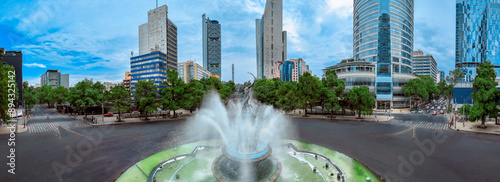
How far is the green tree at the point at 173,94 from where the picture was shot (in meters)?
38.6

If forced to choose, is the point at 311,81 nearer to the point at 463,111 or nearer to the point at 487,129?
the point at 463,111

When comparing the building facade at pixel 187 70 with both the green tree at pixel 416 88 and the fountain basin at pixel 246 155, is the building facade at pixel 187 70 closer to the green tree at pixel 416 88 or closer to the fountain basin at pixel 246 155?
the green tree at pixel 416 88

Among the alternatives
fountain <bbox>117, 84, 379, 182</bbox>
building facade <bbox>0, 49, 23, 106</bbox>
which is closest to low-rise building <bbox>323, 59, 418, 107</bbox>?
fountain <bbox>117, 84, 379, 182</bbox>

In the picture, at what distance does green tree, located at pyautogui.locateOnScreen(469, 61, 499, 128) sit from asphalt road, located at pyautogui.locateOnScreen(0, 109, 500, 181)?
412 centimetres

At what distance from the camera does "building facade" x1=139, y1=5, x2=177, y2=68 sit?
106000 mm

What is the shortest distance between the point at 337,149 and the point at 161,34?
11186 cm

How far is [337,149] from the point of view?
19125 mm

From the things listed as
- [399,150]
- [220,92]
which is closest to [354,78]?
[220,92]

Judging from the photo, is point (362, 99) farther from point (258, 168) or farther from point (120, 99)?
point (120, 99)

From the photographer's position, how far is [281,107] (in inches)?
1754

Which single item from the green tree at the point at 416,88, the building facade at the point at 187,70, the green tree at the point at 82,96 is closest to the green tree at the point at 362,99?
the green tree at the point at 416,88

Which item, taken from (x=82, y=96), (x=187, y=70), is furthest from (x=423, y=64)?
(x=82, y=96)

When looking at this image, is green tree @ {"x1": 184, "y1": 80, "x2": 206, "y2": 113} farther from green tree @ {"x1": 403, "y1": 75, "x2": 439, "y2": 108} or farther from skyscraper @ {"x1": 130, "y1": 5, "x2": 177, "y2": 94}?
green tree @ {"x1": 403, "y1": 75, "x2": 439, "y2": 108}

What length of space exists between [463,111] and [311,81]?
76.2ft
